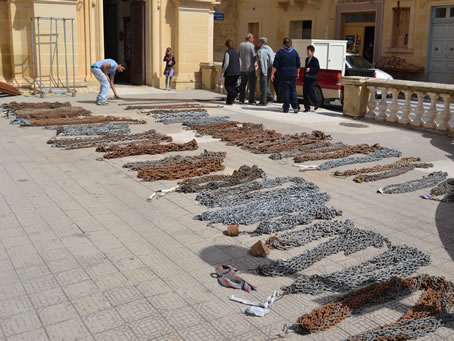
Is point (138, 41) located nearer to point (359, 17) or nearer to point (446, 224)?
point (359, 17)

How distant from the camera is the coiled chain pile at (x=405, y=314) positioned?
11.4ft

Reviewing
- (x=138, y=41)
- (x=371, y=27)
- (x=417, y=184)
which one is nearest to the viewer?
(x=417, y=184)

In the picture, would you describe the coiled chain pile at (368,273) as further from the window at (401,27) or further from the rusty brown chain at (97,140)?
the window at (401,27)

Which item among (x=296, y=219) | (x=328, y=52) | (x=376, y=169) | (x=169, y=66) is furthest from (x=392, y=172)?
(x=169, y=66)

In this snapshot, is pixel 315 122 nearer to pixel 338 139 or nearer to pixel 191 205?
pixel 338 139

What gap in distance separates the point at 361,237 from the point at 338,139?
5283 millimetres

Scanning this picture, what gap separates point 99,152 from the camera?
859 cm

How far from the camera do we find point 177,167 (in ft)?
24.6

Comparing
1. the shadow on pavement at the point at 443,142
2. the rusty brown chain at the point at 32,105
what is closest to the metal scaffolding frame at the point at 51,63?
the rusty brown chain at the point at 32,105

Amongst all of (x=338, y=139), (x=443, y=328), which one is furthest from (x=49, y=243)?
(x=338, y=139)

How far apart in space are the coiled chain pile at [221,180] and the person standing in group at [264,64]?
805cm

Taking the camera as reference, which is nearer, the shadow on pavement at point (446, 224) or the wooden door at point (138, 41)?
the shadow on pavement at point (446, 224)

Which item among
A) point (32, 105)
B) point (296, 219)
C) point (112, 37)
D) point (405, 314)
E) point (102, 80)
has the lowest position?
point (405, 314)

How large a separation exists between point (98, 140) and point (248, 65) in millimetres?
6988
